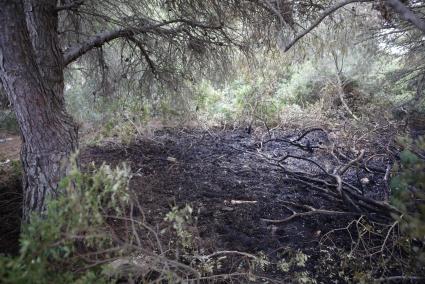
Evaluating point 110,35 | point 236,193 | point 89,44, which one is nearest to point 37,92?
point 89,44

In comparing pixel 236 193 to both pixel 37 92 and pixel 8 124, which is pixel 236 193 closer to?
pixel 37 92

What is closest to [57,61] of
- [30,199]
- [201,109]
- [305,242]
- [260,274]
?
[30,199]

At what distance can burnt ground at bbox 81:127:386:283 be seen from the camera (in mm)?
2854

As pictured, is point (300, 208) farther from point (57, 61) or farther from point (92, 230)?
point (57, 61)

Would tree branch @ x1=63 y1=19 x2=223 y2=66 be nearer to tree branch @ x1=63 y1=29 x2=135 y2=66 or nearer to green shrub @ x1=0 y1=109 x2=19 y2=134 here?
tree branch @ x1=63 y1=29 x2=135 y2=66

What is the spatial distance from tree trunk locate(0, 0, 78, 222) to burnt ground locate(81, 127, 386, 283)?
2.09 feet

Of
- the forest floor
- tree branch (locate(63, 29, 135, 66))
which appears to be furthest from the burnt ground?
tree branch (locate(63, 29, 135, 66))

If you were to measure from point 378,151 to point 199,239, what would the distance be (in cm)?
357

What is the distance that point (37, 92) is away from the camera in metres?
2.64

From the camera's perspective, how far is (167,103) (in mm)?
5527

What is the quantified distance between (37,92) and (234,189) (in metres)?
2.25

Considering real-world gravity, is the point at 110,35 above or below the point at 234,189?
above

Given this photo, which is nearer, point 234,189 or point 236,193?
point 236,193

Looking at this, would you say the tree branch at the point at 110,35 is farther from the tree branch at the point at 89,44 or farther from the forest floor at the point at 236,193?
the forest floor at the point at 236,193
